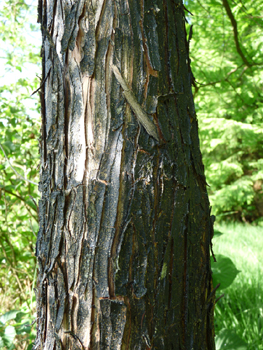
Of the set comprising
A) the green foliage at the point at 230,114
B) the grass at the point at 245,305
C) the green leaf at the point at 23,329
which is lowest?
the grass at the point at 245,305

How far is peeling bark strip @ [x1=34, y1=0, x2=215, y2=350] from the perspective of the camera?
0.86 m

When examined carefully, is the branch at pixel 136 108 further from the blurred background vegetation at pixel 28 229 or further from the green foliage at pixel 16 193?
the green foliage at pixel 16 193

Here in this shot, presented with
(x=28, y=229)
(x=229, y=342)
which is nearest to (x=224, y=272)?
(x=229, y=342)

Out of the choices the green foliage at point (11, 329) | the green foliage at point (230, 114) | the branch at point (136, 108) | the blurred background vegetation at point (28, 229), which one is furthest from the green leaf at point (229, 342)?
the green foliage at point (230, 114)

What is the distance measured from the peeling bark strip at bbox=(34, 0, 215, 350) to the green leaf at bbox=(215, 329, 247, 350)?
2.05ft

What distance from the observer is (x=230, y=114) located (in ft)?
22.5

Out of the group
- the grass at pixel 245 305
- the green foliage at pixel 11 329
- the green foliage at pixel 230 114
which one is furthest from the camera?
the green foliage at pixel 230 114

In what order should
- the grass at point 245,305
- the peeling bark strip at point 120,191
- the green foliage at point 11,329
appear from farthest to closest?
the grass at point 245,305 → the green foliage at point 11,329 → the peeling bark strip at point 120,191

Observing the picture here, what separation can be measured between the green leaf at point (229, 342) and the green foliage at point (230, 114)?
2.53m

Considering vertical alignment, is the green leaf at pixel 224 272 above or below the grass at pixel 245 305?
above

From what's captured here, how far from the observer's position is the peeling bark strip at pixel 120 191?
86 centimetres

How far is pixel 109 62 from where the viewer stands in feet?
2.98

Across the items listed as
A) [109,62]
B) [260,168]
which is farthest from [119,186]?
[260,168]

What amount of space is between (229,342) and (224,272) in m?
0.36
